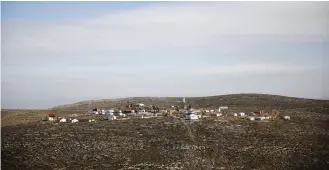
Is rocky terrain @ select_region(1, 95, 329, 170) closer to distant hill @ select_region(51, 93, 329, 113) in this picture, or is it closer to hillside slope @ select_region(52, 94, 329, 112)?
hillside slope @ select_region(52, 94, 329, 112)

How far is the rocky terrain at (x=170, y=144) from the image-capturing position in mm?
44406

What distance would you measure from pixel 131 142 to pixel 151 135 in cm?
404

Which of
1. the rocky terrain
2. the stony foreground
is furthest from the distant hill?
the stony foreground

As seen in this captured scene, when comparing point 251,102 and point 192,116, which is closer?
point 192,116

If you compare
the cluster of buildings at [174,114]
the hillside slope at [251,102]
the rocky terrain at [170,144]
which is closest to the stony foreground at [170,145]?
the rocky terrain at [170,144]

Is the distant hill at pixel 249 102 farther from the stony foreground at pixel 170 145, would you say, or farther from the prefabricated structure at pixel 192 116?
the prefabricated structure at pixel 192 116

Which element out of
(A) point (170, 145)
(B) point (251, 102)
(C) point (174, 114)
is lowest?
(A) point (170, 145)

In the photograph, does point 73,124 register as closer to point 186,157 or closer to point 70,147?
point 70,147

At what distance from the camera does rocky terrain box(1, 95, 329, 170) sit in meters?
44.4

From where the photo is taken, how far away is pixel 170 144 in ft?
165

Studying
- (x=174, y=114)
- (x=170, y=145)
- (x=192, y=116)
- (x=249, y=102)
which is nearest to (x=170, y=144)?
(x=170, y=145)

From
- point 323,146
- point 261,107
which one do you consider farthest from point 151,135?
point 261,107

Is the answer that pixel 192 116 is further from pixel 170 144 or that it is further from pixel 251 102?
pixel 251 102

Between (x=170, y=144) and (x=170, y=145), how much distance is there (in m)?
0.35
